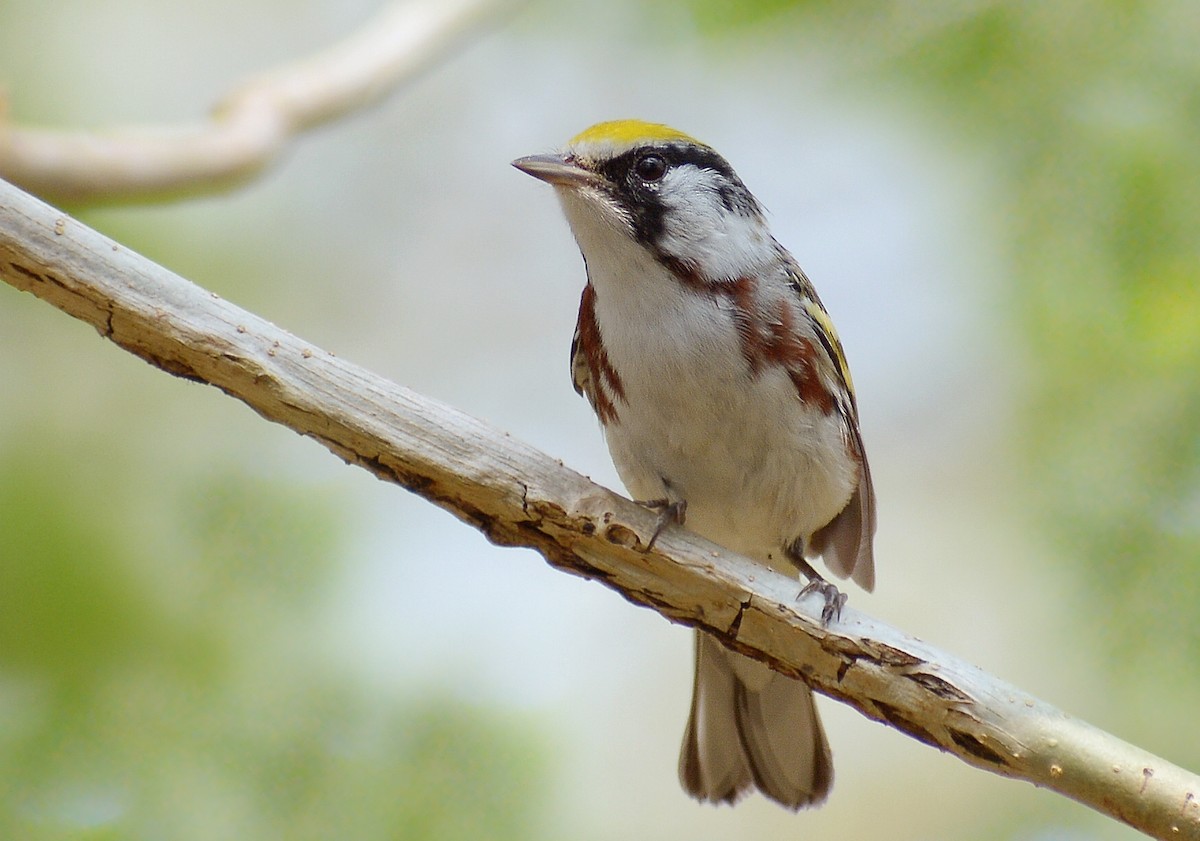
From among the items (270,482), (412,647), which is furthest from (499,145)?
(412,647)

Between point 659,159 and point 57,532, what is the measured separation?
341 cm

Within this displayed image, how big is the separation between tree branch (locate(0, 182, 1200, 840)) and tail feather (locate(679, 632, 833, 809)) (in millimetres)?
1046

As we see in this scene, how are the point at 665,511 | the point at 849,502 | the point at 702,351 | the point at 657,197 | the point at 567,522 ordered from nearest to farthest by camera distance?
the point at 567,522 → the point at 665,511 → the point at 702,351 → the point at 657,197 → the point at 849,502

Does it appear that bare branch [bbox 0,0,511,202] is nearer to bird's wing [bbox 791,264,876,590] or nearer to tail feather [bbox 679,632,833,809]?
bird's wing [bbox 791,264,876,590]

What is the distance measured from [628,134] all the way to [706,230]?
41 centimetres

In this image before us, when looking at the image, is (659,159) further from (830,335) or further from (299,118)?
(299,118)

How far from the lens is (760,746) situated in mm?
4133

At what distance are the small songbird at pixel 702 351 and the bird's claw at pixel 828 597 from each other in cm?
44

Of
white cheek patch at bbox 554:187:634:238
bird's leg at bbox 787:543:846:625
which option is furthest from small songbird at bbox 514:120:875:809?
bird's leg at bbox 787:543:846:625

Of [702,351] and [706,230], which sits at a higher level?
[706,230]

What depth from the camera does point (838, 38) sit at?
21.1 ft

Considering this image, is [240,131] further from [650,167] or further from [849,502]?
[849,502]

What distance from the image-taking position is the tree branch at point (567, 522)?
9.42 feet

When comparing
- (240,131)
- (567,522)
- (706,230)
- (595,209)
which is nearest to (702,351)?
(706,230)
